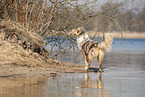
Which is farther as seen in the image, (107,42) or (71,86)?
(107,42)

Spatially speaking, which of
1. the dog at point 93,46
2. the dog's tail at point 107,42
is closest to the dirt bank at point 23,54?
the dog at point 93,46

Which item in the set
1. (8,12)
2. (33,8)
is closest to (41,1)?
(33,8)

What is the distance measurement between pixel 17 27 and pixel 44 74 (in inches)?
155

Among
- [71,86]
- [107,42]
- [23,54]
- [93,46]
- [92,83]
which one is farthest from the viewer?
[23,54]

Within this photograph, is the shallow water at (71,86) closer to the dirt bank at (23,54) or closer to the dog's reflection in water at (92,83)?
the dog's reflection in water at (92,83)

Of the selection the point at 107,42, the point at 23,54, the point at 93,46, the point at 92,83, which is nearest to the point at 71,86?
the point at 92,83

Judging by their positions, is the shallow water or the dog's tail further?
the dog's tail

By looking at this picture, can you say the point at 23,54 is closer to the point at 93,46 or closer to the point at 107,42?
the point at 93,46

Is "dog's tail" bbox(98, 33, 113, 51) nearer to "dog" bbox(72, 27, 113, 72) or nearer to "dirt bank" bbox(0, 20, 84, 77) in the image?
"dog" bbox(72, 27, 113, 72)

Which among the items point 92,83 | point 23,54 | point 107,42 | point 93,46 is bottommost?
point 92,83

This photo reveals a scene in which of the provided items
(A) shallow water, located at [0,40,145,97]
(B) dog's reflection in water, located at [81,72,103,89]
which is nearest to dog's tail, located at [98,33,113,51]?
(A) shallow water, located at [0,40,145,97]

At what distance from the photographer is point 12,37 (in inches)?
572

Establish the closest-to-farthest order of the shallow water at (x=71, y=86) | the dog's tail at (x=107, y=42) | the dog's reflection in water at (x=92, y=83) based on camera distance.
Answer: the shallow water at (x=71, y=86) < the dog's reflection in water at (x=92, y=83) < the dog's tail at (x=107, y=42)

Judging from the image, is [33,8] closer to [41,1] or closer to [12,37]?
[41,1]
